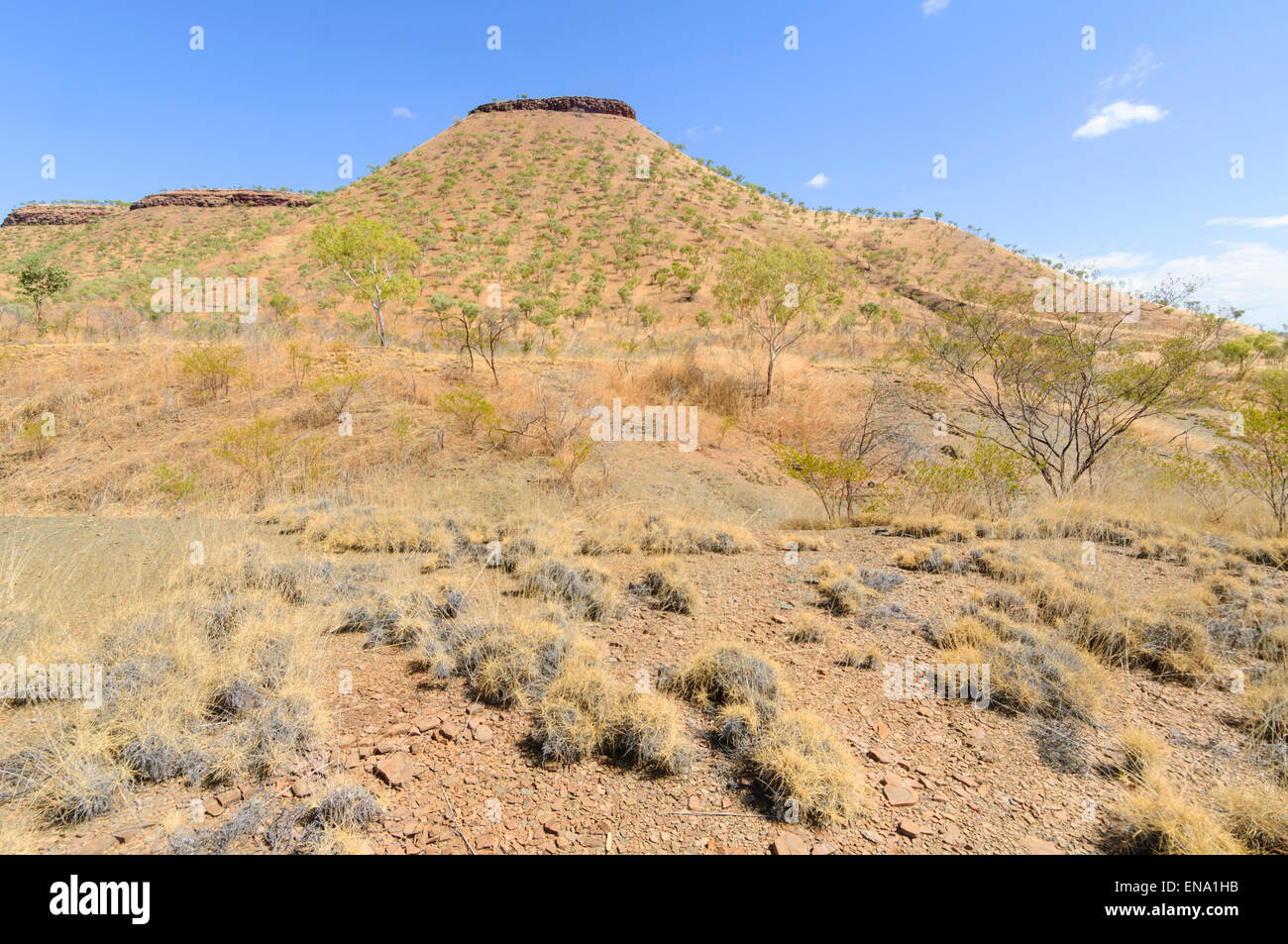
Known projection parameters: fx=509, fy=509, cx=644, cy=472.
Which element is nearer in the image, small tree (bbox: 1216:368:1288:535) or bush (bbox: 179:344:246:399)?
small tree (bbox: 1216:368:1288:535)

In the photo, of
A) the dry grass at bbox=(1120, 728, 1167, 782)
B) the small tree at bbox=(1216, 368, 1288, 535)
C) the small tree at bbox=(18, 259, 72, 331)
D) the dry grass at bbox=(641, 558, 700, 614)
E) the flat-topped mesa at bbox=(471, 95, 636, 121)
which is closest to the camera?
the dry grass at bbox=(1120, 728, 1167, 782)

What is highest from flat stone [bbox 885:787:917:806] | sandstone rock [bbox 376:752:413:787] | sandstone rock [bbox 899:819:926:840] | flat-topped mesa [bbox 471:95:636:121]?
flat-topped mesa [bbox 471:95:636:121]

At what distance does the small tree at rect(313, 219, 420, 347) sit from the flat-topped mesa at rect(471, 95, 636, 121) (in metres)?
53.5

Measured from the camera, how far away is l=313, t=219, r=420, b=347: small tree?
15281 millimetres

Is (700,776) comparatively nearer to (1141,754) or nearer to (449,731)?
(449,731)

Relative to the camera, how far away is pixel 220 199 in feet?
155

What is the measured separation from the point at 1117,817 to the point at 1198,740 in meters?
1.17

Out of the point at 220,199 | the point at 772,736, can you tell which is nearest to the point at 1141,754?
the point at 772,736

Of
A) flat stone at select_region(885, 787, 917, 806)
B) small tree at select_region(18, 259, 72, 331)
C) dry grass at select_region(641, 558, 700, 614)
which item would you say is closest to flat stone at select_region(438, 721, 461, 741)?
dry grass at select_region(641, 558, 700, 614)

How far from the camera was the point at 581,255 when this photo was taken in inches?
1324

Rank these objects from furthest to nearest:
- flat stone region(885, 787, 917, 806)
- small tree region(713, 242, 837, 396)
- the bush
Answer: small tree region(713, 242, 837, 396), the bush, flat stone region(885, 787, 917, 806)

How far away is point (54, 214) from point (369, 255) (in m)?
57.9

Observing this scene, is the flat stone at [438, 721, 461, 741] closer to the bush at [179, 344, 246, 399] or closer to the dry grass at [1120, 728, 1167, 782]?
the dry grass at [1120, 728, 1167, 782]
